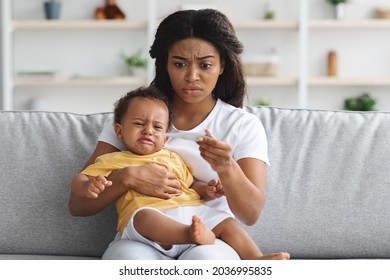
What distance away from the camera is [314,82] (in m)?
5.82

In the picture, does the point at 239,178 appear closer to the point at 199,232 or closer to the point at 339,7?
the point at 199,232

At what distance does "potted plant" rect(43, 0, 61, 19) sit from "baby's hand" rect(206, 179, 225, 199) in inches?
170

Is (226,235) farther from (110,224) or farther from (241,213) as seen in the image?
(110,224)

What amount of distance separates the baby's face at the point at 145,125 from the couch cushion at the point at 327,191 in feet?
1.45

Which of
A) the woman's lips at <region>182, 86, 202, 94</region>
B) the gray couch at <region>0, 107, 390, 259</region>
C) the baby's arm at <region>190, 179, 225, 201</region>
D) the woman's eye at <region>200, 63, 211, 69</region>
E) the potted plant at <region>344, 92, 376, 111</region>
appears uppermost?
the woman's eye at <region>200, 63, 211, 69</region>

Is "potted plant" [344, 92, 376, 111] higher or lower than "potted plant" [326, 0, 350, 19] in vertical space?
lower

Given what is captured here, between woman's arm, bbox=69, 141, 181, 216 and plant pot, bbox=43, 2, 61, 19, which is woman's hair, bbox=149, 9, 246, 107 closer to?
woman's arm, bbox=69, 141, 181, 216

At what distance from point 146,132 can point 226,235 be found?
32 cm

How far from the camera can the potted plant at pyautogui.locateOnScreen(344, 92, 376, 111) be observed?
5.91 m

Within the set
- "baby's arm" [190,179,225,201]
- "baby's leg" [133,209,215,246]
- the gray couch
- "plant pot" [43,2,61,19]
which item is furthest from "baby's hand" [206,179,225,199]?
"plant pot" [43,2,61,19]

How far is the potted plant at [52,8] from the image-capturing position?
5930mm

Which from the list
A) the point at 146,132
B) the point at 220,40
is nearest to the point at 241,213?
the point at 146,132

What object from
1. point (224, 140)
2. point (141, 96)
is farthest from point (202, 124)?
point (141, 96)
